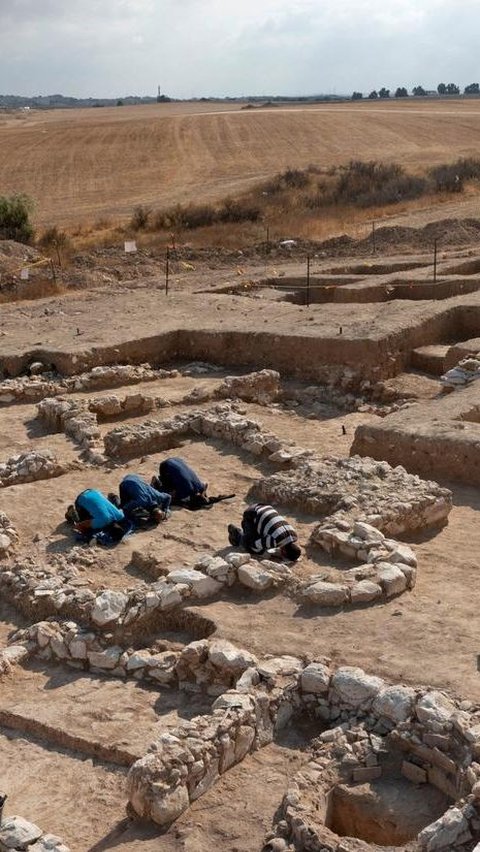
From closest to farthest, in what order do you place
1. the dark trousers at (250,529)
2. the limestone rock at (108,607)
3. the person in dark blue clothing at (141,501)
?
the limestone rock at (108,607) < the dark trousers at (250,529) < the person in dark blue clothing at (141,501)

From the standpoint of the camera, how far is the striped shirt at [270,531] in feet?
27.6

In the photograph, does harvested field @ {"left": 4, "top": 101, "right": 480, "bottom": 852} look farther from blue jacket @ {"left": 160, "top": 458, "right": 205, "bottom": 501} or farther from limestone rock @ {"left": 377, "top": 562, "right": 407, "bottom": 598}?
blue jacket @ {"left": 160, "top": 458, "right": 205, "bottom": 501}

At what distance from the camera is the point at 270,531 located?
8.46 meters

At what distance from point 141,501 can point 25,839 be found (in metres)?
4.60

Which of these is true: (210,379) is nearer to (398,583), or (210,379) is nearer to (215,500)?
(215,500)

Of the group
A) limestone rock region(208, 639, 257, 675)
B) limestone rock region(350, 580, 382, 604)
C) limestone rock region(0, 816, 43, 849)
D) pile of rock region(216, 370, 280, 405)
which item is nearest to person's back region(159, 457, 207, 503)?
limestone rock region(350, 580, 382, 604)

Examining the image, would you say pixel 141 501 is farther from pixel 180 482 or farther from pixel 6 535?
pixel 6 535

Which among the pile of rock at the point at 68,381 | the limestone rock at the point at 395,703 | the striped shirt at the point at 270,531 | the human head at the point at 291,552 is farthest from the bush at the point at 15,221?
the limestone rock at the point at 395,703

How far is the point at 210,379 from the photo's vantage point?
49.8ft

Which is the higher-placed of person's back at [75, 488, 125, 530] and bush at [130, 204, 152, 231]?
bush at [130, 204, 152, 231]

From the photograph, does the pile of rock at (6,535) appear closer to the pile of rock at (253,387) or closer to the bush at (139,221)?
the pile of rock at (253,387)

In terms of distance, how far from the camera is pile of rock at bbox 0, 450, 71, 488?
11125 mm

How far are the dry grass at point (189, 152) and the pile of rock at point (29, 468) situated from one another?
22.1 meters

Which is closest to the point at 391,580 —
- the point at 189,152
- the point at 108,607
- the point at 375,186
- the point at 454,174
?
the point at 108,607
